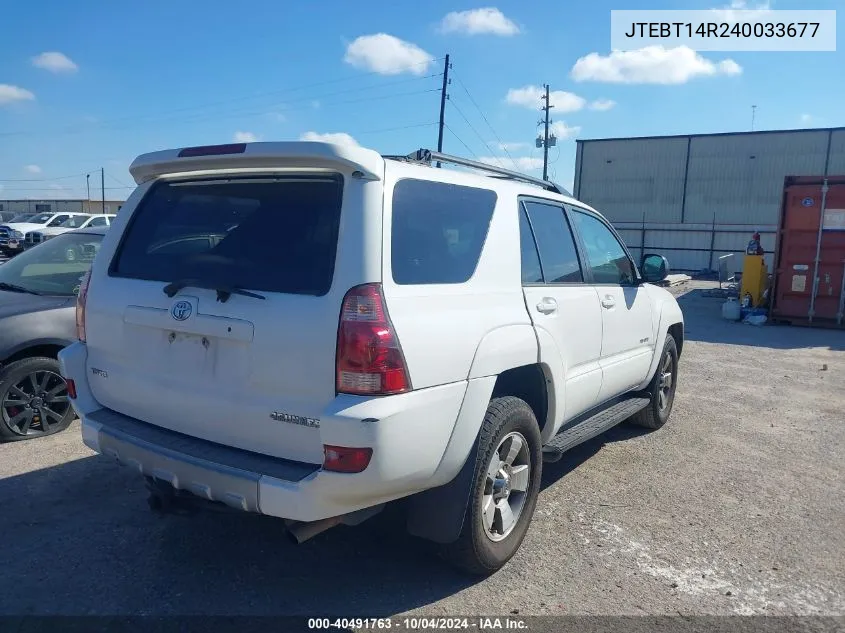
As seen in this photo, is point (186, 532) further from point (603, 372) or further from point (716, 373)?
point (716, 373)

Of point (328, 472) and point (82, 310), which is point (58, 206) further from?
point (328, 472)

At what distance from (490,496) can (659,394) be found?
10.3ft

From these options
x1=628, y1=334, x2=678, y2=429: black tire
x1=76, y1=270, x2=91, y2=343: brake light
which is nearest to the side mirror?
x1=628, y1=334, x2=678, y2=429: black tire

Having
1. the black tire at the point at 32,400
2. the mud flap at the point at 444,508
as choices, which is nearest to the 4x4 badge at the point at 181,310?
the mud flap at the point at 444,508

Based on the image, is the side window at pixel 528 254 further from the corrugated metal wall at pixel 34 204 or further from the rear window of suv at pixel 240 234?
the corrugated metal wall at pixel 34 204

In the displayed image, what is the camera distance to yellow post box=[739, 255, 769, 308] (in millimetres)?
14297

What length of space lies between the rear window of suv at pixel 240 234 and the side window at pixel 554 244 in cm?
153

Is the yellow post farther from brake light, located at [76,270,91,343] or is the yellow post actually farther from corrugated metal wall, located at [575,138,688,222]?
corrugated metal wall, located at [575,138,688,222]

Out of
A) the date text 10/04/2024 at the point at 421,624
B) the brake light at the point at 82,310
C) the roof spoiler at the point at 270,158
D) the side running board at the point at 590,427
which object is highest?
the roof spoiler at the point at 270,158

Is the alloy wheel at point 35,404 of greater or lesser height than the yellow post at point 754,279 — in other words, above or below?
below

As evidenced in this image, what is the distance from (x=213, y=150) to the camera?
3.08 m

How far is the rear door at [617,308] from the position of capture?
4.60 metres

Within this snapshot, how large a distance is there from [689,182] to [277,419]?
37.4 m

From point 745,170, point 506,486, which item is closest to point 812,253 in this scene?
point 506,486
